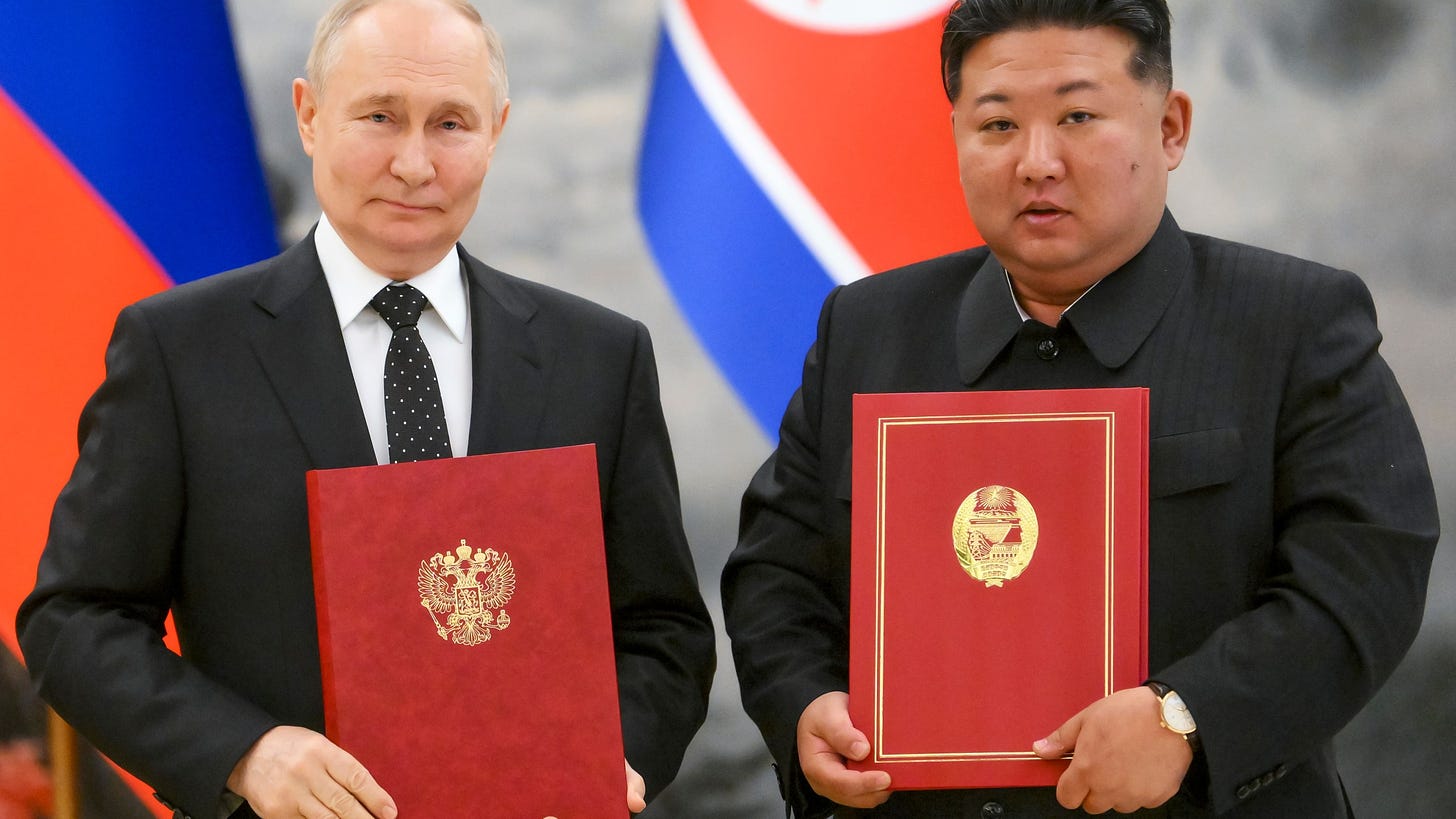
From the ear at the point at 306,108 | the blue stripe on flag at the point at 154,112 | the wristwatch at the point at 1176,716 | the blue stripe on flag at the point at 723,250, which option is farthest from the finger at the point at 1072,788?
the blue stripe on flag at the point at 154,112

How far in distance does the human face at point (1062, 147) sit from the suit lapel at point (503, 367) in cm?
61

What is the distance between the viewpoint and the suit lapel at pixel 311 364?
5.82 feet

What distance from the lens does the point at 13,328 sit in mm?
2666

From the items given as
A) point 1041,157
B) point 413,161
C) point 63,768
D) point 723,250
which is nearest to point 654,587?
point 413,161

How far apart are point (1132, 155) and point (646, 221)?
1.32 m

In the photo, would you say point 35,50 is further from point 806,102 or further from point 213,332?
point 806,102

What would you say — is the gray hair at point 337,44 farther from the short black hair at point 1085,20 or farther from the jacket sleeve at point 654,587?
the short black hair at point 1085,20

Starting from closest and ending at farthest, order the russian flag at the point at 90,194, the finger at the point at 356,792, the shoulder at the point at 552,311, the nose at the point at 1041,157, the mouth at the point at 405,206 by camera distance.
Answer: the finger at the point at 356,792
the nose at the point at 1041,157
the mouth at the point at 405,206
the shoulder at the point at 552,311
the russian flag at the point at 90,194

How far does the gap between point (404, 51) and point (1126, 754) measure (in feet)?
3.99

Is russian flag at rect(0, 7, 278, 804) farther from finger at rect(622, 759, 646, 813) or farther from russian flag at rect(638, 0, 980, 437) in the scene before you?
finger at rect(622, 759, 646, 813)

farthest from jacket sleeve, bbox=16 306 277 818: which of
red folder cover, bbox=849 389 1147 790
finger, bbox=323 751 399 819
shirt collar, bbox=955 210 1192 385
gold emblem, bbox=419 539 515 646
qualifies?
shirt collar, bbox=955 210 1192 385

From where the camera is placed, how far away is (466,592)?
5.18 feet

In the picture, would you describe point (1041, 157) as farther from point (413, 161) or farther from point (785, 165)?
point (785, 165)

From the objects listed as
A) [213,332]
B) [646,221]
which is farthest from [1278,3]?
[213,332]
